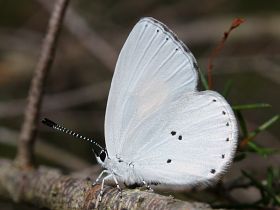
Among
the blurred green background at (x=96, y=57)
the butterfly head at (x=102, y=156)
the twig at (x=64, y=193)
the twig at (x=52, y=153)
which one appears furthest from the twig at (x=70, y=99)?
the butterfly head at (x=102, y=156)

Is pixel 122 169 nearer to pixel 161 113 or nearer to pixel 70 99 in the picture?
pixel 161 113

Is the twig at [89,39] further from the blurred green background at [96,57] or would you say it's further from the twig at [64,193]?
the twig at [64,193]

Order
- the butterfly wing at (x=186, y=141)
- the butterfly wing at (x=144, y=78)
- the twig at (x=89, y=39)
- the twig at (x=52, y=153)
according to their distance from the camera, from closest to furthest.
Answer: the butterfly wing at (x=186, y=141), the butterfly wing at (x=144, y=78), the twig at (x=52, y=153), the twig at (x=89, y=39)

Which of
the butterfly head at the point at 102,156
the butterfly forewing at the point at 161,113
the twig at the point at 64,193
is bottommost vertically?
the twig at the point at 64,193

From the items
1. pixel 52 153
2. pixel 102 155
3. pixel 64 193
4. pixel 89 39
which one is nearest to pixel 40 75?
pixel 102 155

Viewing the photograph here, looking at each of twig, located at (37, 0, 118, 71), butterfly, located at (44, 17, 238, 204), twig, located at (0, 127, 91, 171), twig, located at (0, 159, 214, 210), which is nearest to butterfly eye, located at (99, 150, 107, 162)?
butterfly, located at (44, 17, 238, 204)

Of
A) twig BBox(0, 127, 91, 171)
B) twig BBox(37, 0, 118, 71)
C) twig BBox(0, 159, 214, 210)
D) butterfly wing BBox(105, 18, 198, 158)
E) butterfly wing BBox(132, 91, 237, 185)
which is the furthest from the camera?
twig BBox(37, 0, 118, 71)

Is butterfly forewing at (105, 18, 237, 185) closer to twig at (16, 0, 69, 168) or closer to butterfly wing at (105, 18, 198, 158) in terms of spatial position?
butterfly wing at (105, 18, 198, 158)
